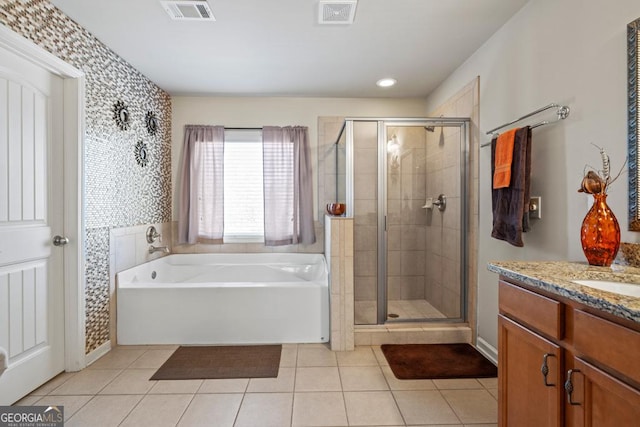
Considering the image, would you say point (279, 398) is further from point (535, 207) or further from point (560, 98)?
point (560, 98)

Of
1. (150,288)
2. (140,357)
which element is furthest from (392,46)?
(140,357)

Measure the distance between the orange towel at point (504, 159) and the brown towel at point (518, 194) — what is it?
0.07 feet

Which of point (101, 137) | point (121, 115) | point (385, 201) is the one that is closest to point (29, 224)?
point (101, 137)

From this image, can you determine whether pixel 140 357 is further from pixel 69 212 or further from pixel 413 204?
pixel 413 204

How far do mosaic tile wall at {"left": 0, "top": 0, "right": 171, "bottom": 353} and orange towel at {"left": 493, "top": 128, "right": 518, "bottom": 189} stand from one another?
275cm

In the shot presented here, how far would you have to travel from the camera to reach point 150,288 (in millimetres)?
2588

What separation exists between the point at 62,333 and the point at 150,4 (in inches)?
85.9

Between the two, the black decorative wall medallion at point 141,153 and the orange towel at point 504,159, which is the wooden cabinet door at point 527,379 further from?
the black decorative wall medallion at point 141,153

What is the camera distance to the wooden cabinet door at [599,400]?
0.79 metres

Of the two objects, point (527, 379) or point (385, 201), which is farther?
point (385, 201)

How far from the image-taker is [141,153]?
118 inches

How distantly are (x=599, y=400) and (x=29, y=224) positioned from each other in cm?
274

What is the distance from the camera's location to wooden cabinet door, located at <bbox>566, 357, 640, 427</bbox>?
0.79 metres

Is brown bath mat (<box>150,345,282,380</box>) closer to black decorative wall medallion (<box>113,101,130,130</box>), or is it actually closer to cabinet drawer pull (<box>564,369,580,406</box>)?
cabinet drawer pull (<box>564,369,580,406</box>)
